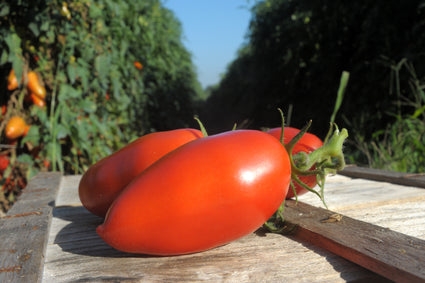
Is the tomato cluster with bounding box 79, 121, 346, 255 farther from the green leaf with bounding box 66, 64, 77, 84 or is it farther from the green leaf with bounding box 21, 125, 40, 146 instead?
the green leaf with bounding box 66, 64, 77, 84

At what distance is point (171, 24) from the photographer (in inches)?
280

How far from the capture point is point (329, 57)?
15.5ft

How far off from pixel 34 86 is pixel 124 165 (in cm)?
146

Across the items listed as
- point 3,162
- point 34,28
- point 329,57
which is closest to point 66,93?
point 34,28

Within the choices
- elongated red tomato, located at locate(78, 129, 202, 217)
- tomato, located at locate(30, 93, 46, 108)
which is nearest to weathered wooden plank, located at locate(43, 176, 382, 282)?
elongated red tomato, located at locate(78, 129, 202, 217)

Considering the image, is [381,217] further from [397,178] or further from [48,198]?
[48,198]

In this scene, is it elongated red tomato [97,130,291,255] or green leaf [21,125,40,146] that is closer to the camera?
elongated red tomato [97,130,291,255]

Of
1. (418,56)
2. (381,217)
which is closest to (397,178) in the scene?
(381,217)

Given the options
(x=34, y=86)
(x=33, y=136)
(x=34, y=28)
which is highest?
(x=34, y=28)

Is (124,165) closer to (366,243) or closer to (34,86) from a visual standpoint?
(366,243)

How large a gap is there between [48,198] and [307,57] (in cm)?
501

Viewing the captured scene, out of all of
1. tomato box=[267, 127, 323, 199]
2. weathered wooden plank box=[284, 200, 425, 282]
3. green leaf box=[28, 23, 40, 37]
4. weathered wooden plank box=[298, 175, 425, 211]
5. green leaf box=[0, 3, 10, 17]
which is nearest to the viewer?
weathered wooden plank box=[284, 200, 425, 282]

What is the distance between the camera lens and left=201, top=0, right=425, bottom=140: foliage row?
140 inches

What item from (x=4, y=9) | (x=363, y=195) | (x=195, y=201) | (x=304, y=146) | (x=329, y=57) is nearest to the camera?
(x=195, y=201)
